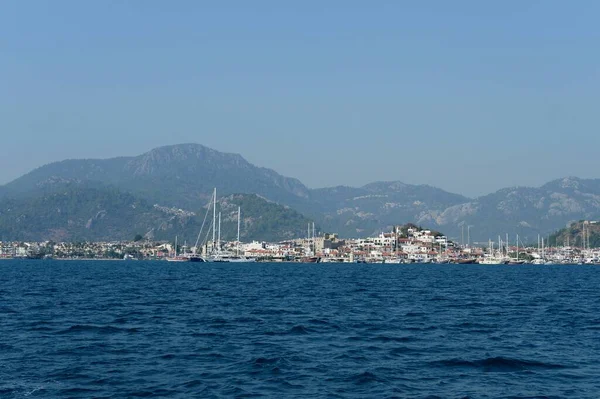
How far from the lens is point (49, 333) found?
4259 cm

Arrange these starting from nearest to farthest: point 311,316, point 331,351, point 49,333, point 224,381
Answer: point 224,381 → point 331,351 → point 49,333 → point 311,316

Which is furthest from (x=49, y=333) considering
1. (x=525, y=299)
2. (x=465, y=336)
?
(x=525, y=299)

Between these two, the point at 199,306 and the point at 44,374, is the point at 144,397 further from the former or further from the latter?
the point at 199,306

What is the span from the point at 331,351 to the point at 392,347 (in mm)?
3369

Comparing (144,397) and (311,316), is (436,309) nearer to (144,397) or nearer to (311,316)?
(311,316)

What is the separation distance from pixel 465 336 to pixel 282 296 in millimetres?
32565

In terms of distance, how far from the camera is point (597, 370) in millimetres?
33219

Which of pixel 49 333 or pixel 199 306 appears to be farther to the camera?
pixel 199 306

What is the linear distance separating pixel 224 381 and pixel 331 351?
8.25 m

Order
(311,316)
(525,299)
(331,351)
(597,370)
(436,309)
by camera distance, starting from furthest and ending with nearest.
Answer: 1. (525,299)
2. (436,309)
3. (311,316)
4. (331,351)
5. (597,370)

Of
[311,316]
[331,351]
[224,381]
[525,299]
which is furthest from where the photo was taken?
[525,299]

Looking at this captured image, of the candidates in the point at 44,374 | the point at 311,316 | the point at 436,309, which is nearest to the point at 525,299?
the point at 436,309

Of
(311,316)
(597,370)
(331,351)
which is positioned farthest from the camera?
(311,316)

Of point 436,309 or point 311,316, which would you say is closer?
point 311,316
